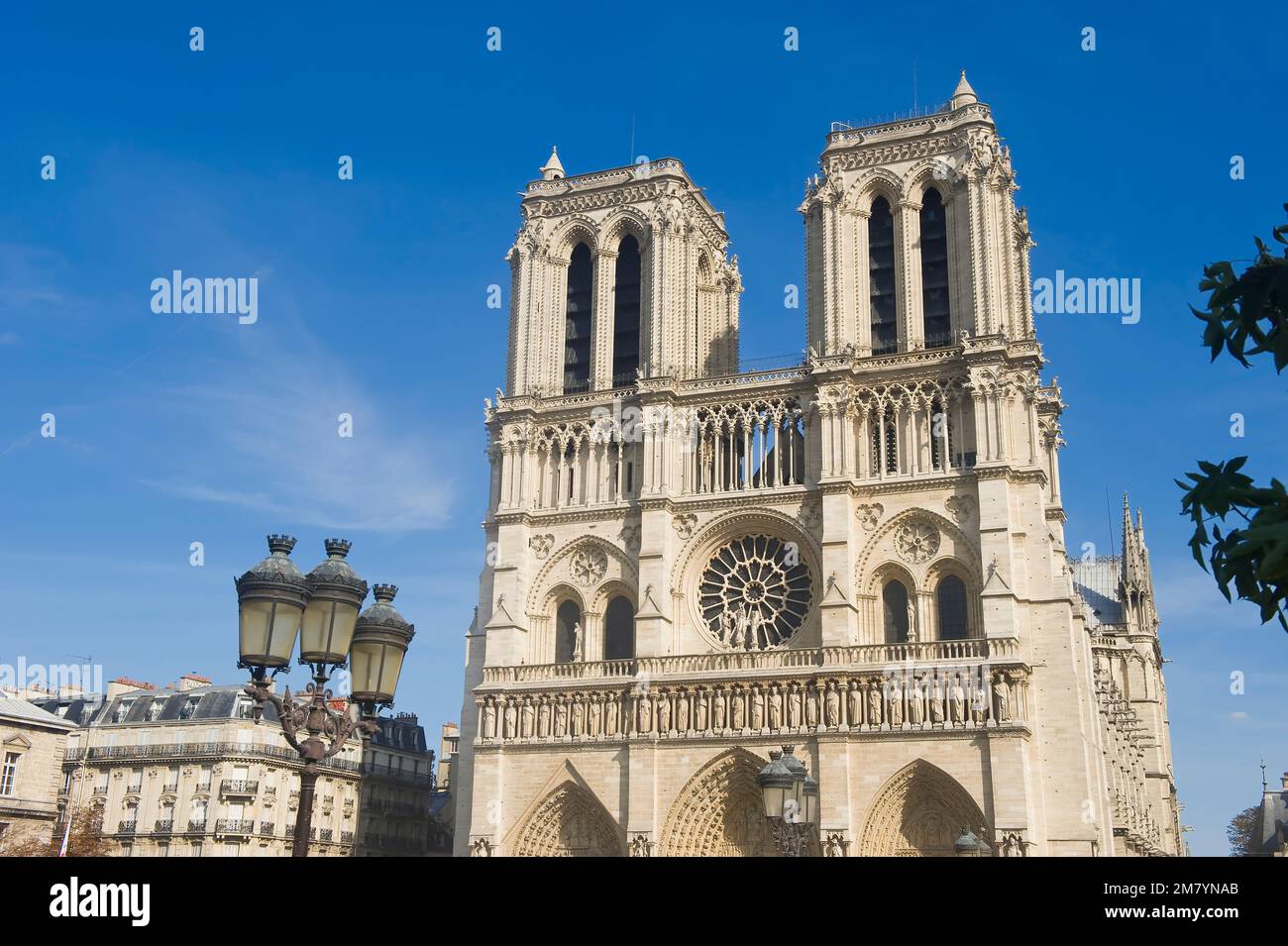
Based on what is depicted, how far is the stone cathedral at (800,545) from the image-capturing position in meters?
34.5

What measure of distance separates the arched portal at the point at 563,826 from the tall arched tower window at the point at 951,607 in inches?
433

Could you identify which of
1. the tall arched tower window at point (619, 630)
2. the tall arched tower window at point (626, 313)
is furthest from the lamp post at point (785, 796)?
the tall arched tower window at point (626, 313)

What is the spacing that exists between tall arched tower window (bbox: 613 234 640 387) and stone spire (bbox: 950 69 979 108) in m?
10.9

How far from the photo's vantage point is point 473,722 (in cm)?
4078

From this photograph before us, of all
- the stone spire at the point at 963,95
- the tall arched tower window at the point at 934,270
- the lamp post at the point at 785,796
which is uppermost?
the stone spire at the point at 963,95

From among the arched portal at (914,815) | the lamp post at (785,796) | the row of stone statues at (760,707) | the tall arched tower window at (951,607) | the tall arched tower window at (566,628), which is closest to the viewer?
the lamp post at (785,796)

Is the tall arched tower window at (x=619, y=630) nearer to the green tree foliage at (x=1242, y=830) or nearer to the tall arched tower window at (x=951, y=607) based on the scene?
Result: the tall arched tower window at (x=951, y=607)

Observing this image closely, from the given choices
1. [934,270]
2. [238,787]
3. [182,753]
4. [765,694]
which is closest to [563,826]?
[765,694]

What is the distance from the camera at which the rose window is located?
127 feet

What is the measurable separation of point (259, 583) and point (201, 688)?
42641mm

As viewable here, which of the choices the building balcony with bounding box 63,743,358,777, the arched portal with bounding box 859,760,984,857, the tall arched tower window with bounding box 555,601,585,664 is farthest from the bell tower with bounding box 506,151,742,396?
the building balcony with bounding box 63,743,358,777

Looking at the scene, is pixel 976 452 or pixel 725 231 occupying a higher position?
pixel 725 231
